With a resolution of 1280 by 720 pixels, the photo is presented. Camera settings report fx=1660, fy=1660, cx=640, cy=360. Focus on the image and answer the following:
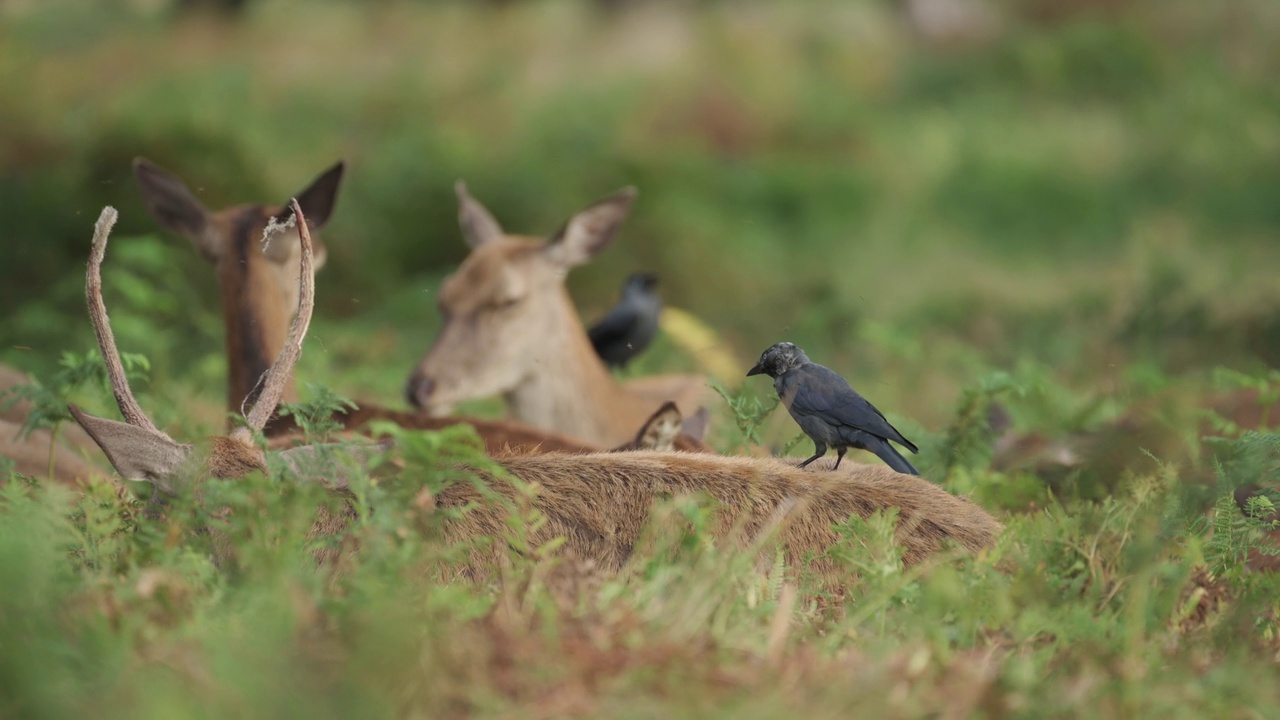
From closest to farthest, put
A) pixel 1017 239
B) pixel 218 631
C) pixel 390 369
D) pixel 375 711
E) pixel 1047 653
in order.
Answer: pixel 375 711
pixel 218 631
pixel 1047 653
pixel 390 369
pixel 1017 239

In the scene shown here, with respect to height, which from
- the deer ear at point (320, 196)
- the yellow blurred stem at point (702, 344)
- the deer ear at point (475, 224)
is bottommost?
the yellow blurred stem at point (702, 344)

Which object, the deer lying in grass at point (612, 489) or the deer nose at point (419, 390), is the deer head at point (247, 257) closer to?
the deer nose at point (419, 390)

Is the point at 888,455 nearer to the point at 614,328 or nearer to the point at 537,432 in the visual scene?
the point at 537,432

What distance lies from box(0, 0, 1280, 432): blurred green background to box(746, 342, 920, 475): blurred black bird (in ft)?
4.91

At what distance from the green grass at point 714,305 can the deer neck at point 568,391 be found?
643mm

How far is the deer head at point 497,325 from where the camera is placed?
294 inches

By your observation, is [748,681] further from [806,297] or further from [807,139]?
[807,139]

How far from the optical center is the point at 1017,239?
15.0 meters

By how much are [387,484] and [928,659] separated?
1451mm

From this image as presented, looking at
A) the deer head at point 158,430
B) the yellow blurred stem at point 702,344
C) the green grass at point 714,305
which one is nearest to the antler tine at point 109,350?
the deer head at point 158,430

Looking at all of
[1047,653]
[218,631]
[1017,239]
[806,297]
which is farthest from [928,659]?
[1017,239]

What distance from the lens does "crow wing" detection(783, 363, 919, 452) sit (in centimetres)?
452

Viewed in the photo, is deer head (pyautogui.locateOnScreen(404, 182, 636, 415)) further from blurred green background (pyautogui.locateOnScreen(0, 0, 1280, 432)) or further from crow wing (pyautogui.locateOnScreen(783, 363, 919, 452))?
crow wing (pyautogui.locateOnScreen(783, 363, 919, 452))

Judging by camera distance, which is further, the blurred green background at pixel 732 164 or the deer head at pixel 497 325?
the blurred green background at pixel 732 164
